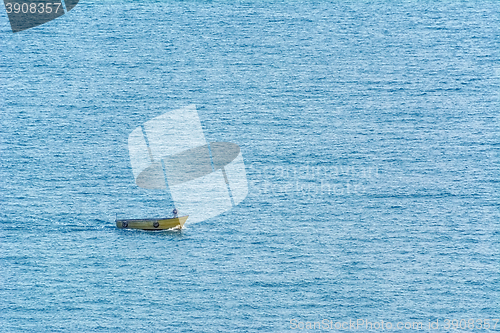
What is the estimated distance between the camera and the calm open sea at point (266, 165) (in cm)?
4091

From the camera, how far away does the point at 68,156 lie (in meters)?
53.5

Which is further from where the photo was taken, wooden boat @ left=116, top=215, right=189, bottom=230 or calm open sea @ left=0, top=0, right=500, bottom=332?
wooden boat @ left=116, top=215, right=189, bottom=230

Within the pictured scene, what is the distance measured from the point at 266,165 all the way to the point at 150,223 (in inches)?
442

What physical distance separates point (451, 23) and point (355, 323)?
37787mm

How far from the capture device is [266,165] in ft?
173

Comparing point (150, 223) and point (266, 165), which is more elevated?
point (150, 223)

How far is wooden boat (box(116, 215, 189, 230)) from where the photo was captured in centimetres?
4544

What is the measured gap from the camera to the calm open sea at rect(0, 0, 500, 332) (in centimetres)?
4091

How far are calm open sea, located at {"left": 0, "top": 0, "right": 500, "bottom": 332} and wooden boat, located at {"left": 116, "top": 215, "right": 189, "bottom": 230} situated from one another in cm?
70

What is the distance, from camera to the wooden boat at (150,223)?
1789 inches

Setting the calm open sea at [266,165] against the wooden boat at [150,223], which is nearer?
the calm open sea at [266,165]

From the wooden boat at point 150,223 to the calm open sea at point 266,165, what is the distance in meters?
0.70

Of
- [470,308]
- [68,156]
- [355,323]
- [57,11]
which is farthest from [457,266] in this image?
[57,11]

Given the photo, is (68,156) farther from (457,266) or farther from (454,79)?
(454,79)
